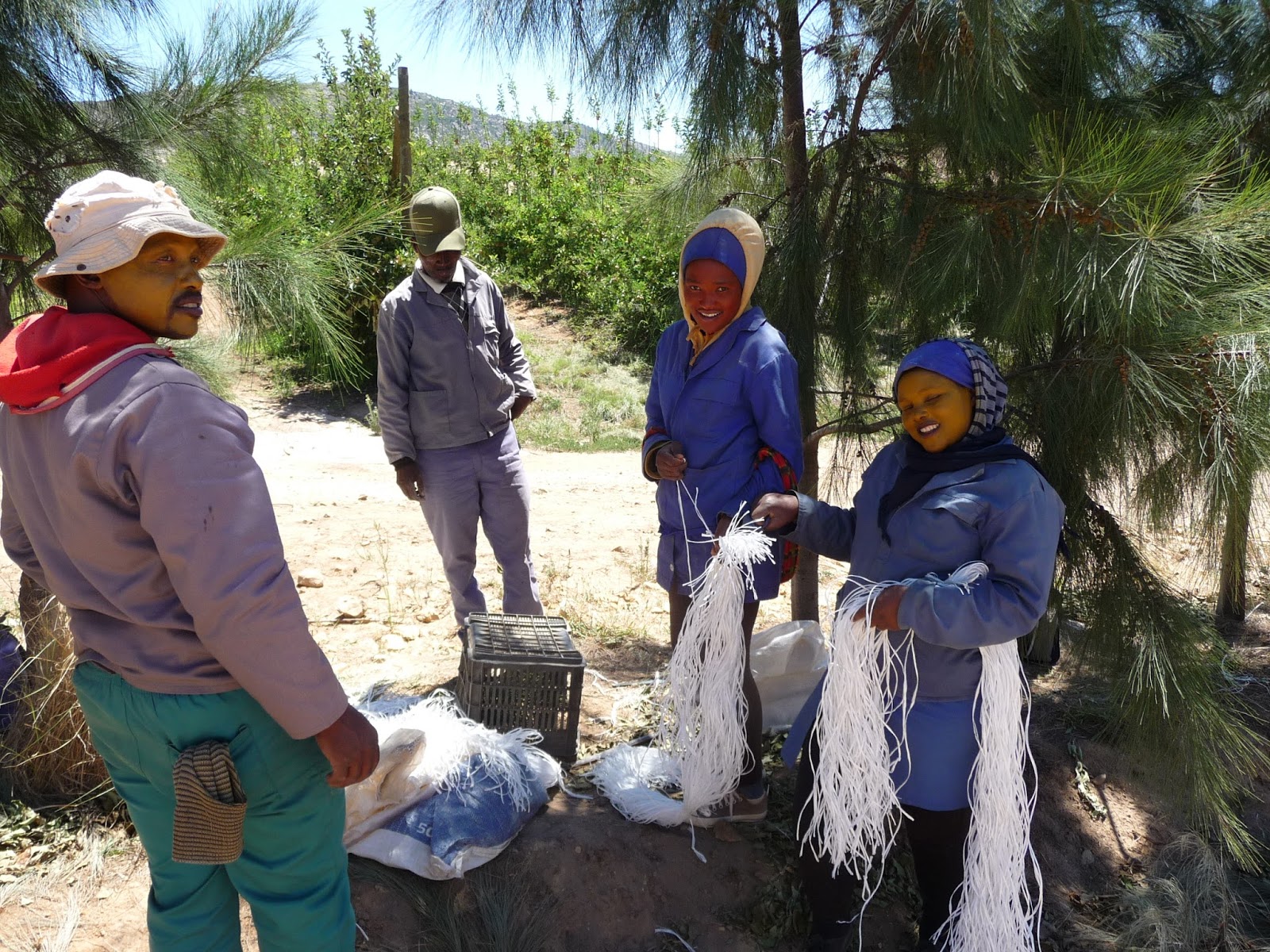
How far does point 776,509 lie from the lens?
Result: 100.0 inches

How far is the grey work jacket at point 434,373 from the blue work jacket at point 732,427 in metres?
1.19

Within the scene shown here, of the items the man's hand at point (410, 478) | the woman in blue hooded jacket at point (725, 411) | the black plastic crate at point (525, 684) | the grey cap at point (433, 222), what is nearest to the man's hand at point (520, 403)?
the man's hand at point (410, 478)

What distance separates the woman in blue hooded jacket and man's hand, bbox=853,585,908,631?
48 centimetres

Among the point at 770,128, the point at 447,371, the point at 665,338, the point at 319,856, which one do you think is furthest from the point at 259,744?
the point at 770,128

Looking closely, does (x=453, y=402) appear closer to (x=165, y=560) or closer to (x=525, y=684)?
(x=525, y=684)

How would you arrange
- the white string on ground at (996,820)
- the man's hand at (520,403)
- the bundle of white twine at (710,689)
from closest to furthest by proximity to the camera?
the white string on ground at (996,820) → the bundle of white twine at (710,689) → the man's hand at (520,403)

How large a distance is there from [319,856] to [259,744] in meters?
0.29

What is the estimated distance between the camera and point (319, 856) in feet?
6.29

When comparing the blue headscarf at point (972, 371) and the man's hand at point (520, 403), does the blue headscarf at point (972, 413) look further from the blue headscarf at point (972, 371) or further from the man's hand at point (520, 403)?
the man's hand at point (520, 403)

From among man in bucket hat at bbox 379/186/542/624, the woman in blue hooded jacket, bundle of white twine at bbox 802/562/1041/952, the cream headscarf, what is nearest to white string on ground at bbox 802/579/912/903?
bundle of white twine at bbox 802/562/1041/952

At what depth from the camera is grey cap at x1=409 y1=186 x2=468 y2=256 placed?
362 cm

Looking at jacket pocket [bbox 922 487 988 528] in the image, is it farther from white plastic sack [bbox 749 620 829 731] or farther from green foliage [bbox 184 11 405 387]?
green foliage [bbox 184 11 405 387]

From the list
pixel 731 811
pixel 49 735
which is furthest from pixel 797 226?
pixel 49 735

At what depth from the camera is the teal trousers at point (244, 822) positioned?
1.75 m
